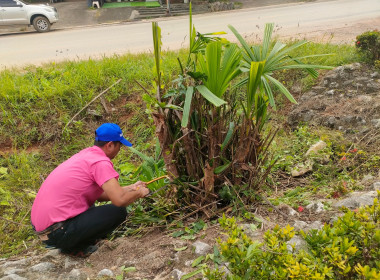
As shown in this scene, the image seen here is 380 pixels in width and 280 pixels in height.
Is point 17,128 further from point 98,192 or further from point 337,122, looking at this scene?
point 337,122

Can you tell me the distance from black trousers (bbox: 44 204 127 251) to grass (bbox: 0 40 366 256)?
1422 mm

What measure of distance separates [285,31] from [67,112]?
6792 millimetres

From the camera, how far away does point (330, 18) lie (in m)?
11.2

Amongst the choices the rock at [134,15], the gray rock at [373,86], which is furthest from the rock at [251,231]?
the rock at [134,15]

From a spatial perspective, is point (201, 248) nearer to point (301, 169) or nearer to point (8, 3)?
point (301, 169)

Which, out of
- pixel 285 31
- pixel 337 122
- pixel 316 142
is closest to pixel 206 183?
pixel 316 142

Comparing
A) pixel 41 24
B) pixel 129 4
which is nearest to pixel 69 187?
pixel 41 24

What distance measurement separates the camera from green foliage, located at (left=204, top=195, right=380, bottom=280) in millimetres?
1294

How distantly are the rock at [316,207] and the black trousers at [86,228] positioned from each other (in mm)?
1451

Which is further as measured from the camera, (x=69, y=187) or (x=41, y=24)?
(x=41, y=24)

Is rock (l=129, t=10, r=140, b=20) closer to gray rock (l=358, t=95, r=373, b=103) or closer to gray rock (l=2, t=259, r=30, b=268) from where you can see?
gray rock (l=358, t=95, r=373, b=103)

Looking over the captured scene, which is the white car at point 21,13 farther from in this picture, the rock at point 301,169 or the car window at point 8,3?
the rock at point 301,169

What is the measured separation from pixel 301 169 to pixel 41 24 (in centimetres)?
1154

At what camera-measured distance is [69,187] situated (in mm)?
2541
